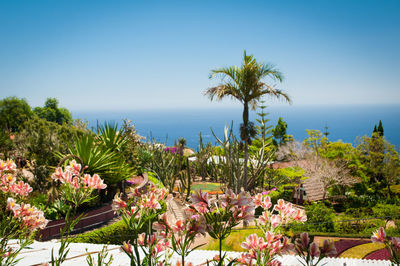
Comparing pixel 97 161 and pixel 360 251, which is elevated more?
pixel 97 161

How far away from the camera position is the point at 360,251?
8914 mm

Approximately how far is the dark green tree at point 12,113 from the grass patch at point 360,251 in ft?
123

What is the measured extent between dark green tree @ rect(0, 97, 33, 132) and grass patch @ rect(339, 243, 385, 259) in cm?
3748

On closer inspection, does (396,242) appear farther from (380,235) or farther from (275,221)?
(275,221)

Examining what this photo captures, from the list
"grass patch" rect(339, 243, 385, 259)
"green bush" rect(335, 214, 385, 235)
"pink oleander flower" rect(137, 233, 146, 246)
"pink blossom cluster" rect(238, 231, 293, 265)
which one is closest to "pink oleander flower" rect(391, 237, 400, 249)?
"pink blossom cluster" rect(238, 231, 293, 265)

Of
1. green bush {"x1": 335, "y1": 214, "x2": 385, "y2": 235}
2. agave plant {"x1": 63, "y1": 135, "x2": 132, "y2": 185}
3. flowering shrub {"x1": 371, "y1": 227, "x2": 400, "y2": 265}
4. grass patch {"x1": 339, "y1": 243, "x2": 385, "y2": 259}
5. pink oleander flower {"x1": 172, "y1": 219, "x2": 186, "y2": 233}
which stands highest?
pink oleander flower {"x1": 172, "y1": 219, "x2": 186, "y2": 233}

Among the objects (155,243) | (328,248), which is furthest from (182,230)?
(328,248)

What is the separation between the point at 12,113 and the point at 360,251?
41.2 m

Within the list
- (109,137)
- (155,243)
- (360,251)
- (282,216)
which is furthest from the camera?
(109,137)

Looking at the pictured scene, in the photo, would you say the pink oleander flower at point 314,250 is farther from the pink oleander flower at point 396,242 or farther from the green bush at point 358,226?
the green bush at point 358,226

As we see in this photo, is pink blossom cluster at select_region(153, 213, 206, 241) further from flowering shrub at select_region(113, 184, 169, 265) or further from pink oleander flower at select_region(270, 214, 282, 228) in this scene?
pink oleander flower at select_region(270, 214, 282, 228)

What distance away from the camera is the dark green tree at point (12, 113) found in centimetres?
3547

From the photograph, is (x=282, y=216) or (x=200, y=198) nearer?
(x=200, y=198)

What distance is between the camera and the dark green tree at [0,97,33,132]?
35.5 metres
